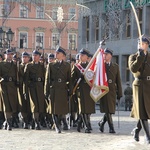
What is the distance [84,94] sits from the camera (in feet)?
53.2

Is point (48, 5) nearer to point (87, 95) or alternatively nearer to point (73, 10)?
point (73, 10)

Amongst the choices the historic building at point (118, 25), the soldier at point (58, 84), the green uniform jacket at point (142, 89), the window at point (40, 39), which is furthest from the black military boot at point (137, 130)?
the window at point (40, 39)

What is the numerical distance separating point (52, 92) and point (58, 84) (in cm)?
25

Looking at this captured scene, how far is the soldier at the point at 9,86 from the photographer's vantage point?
55.1 ft

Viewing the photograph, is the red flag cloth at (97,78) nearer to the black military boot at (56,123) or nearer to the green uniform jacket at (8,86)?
the black military boot at (56,123)

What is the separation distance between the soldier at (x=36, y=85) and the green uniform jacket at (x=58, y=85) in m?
1.02

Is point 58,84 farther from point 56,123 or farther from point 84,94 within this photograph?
point 56,123

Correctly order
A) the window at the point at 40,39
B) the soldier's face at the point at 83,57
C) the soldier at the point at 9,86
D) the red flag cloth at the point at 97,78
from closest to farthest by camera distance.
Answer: the red flag cloth at the point at 97,78
the soldier's face at the point at 83,57
the soldier at the point at 9,86
the window at the point at 40,39

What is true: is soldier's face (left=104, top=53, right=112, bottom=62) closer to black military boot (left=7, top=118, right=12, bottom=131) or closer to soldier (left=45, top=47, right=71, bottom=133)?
soldier (left=45, top=47, right=71, bottom=133)

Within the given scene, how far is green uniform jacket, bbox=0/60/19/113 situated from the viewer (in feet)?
55.1

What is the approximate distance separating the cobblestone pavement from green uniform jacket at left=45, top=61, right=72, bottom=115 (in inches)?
25.6

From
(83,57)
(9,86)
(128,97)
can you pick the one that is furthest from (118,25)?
(83,57)

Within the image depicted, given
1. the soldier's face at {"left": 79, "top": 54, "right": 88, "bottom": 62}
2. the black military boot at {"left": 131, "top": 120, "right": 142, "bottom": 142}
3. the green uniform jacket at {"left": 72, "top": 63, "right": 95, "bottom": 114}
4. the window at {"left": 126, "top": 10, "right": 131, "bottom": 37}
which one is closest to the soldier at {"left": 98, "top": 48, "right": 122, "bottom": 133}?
the green uniform jacket at {"left": 72, "top": 63, "right": 95, "bottom": 114}

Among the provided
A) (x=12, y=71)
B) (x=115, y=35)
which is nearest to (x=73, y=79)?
(x=12, y=71)
